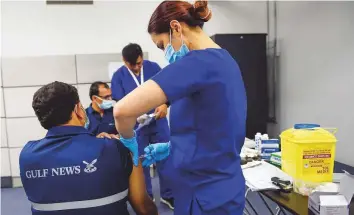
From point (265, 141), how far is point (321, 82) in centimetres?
189

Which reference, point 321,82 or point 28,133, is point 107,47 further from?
point 321,82

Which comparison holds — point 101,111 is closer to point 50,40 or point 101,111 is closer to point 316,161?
point 50,40

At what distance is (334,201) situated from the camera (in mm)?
1153

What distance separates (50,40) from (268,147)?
3202mm

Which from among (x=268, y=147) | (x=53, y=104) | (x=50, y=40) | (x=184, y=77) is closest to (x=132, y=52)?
(x=268, y=147)

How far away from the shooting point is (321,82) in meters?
3.56

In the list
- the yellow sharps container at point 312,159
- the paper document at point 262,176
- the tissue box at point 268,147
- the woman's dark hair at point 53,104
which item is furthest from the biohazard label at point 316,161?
the woman's dark hair at point 53,104

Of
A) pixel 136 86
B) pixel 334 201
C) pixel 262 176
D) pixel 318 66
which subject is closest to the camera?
pixel 334 201

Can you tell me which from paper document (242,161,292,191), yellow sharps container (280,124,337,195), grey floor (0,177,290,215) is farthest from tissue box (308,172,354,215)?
grey floor (0,177,290,215)

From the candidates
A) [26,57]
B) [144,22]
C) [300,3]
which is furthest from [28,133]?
[300,3]

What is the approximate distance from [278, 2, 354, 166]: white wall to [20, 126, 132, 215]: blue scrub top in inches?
110

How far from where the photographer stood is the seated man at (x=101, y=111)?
284 centimetres

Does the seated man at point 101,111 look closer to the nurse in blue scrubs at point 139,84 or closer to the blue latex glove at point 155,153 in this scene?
the nurse in blue scrubs at point 139,84

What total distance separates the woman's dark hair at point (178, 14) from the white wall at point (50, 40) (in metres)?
3.09
